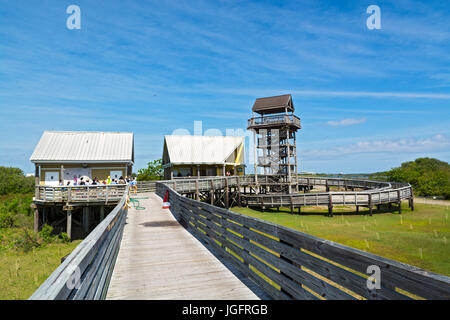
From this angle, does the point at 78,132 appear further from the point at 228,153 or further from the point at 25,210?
the point at 228,153

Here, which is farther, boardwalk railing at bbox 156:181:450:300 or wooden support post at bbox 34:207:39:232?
wooden support post at bbox 34:207:39:232

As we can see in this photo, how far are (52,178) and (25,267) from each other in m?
16.3

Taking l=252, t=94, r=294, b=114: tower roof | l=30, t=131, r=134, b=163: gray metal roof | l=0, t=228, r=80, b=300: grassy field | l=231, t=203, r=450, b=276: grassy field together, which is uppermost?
l=252, t=94, r=294, b=114: tower roof

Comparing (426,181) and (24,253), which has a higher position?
(426,181)

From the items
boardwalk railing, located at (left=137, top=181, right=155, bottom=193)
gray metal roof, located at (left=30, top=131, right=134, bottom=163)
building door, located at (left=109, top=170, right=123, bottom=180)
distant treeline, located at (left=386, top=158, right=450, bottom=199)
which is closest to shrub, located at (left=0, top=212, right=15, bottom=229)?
gray metal roof, located at (left=30, top=131, right=134, bottom=163)

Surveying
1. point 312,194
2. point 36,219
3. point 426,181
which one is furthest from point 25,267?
point 426,181

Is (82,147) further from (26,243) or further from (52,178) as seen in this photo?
(26,243)

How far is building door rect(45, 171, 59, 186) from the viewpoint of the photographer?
29188 mm

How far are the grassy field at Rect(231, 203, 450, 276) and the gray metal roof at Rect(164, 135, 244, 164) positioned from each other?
15643mm

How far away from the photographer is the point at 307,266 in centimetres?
386

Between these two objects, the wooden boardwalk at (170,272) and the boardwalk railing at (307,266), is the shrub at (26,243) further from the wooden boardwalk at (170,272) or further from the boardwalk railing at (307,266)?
the boardwalk railing at (307,266)

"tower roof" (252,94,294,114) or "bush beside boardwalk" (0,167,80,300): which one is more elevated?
"tower roof" (252,94,294,114)

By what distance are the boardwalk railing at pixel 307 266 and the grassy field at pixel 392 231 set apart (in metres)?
8.84

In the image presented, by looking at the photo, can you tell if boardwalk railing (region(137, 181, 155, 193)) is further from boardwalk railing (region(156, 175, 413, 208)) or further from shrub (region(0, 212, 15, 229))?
shrub (region(0, 212, 15, 229))
